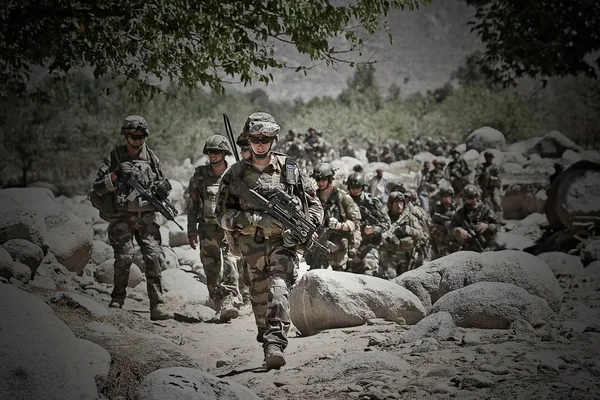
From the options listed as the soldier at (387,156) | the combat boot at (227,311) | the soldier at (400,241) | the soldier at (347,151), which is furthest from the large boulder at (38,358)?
the soldier at (347,151)

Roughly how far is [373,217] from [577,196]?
4833 millimetres

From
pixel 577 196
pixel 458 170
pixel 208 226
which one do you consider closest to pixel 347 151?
pixel 458 170

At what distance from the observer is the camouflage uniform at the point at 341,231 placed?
7.96 metres

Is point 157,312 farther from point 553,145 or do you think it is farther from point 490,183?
point 553,145

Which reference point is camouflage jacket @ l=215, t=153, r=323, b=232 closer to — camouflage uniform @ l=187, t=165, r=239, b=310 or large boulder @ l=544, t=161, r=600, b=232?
camouflage uniform @ l=187, t=165, r=239, b=310

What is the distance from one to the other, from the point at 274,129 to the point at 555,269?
6674 millimetres

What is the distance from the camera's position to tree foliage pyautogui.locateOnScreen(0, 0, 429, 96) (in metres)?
6.06

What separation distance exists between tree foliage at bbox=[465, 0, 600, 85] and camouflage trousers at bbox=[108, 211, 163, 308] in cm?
716

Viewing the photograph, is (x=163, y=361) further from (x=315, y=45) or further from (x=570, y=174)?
(x=570, y=174)

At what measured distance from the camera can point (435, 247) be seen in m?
11.4

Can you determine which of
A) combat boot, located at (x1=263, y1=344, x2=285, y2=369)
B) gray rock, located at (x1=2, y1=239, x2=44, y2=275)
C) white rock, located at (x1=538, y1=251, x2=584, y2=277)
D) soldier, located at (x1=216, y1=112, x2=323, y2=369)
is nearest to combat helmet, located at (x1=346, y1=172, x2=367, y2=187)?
soldier, located at (x1=216, y1=112, x2=323, y2=369)

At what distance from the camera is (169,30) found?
20.1ft

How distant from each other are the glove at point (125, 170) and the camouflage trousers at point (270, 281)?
192cm

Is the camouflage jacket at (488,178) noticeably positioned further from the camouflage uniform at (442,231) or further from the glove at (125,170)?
the glove at (125,170)
